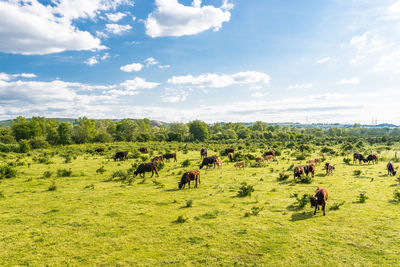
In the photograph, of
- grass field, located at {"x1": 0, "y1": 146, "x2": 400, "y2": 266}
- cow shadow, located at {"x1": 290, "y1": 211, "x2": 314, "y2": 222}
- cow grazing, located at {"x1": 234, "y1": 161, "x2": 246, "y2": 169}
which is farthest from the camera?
cow grazing, located at {"x1": 234, "y1": 161, "x2": 246, "y2": 169}

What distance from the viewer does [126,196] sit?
1619 cm

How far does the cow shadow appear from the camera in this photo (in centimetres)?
1166

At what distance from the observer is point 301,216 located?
1203cm

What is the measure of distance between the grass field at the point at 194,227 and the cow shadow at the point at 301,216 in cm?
6

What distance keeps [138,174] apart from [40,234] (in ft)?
47.3

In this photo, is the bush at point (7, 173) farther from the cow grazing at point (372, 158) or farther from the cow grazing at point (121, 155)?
the cow grazing at point (372, 158)

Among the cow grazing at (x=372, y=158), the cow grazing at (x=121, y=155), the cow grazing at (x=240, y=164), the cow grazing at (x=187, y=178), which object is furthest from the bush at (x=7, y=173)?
the cow grazing at (x=372, y=158)

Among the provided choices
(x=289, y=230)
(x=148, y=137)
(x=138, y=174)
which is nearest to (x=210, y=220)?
(x=289, y=230)

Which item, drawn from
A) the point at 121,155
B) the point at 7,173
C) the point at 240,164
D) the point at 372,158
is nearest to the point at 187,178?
the point at 240,164

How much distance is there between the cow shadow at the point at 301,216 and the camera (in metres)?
11.7

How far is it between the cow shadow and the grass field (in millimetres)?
61

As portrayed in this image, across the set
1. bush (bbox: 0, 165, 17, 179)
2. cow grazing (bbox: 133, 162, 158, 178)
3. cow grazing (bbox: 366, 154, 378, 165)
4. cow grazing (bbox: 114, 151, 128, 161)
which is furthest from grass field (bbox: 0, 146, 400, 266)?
cow grazing (bbox: 114, 151, 128, 161)

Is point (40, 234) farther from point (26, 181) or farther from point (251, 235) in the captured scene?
point (26, 181)

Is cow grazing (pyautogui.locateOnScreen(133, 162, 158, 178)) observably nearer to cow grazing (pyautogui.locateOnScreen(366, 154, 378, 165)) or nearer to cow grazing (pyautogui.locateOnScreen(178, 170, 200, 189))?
cow grazing (pyautogui.locateOnScreen(178, 170, 200, 189))
